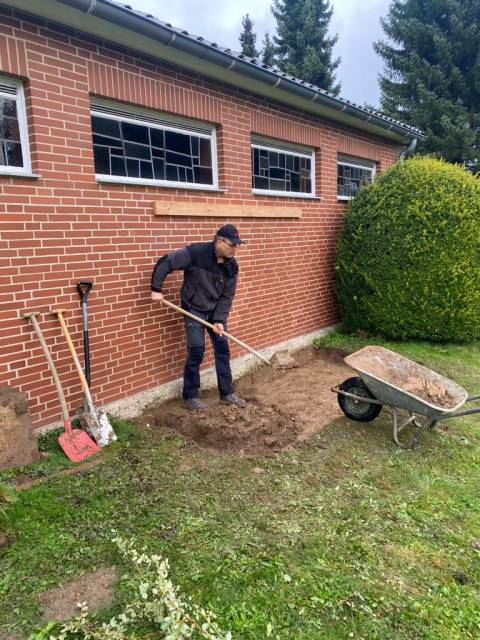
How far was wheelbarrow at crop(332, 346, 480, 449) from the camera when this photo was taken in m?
4.13

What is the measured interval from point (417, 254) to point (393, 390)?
4133mm

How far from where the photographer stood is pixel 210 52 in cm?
471

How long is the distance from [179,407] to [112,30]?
368cm

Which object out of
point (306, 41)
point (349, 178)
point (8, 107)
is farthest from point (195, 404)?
point (306, 41)

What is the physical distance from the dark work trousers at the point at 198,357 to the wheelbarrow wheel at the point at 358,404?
1.30 m

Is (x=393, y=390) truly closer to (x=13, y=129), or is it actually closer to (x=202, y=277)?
(x=202, y=277)

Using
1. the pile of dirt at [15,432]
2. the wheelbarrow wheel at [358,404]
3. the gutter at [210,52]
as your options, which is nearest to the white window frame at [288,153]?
the gutter at [210,52]

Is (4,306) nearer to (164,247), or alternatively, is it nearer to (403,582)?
(164,247)

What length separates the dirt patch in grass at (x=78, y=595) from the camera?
7.67 feet

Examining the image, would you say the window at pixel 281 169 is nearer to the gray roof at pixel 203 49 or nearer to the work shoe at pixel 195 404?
the gray roof at pixel 203 49

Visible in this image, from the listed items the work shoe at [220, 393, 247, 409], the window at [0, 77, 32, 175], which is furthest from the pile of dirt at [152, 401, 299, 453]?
the window at [0, 77, 32, 175]

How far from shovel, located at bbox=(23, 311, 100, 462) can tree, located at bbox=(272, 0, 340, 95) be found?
22.8 m

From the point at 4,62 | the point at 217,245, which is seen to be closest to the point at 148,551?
the point at 217,245

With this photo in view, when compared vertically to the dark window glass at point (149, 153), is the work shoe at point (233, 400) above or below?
below
